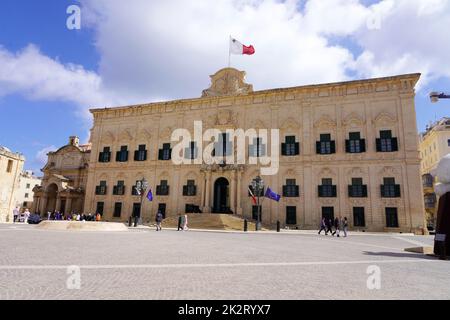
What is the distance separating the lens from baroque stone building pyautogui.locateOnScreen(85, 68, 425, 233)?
25422mm

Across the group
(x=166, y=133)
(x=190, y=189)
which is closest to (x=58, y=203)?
(x=166, y=133)

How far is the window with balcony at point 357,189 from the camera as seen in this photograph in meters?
25.8

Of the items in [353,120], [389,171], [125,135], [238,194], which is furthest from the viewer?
[125,135]

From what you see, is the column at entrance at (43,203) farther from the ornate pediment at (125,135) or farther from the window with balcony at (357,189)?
the window with balcony at (357,189)

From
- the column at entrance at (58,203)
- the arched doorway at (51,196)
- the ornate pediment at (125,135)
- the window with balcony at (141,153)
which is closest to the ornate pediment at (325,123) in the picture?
the window with balcony at (141,153)

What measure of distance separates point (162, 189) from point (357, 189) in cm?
1939

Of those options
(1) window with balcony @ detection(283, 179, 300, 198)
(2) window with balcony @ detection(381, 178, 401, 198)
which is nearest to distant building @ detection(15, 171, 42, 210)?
(1) window with balcony @ detection(283, 179, 300, 198)

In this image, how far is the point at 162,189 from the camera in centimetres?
3262

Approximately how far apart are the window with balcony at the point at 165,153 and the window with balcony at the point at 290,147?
12321mm

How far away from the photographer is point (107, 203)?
3481 centimetres

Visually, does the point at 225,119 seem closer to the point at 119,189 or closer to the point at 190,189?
the point at 190,189
